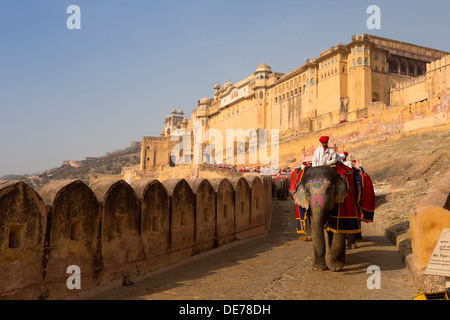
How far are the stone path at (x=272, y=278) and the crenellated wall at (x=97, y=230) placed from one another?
36 cm

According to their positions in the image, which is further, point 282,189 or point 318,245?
point 282,189

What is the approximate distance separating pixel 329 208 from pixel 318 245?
2.10 ft

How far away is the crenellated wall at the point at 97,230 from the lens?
4.39m

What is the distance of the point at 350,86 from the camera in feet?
145

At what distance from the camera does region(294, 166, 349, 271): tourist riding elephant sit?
20.1 feet

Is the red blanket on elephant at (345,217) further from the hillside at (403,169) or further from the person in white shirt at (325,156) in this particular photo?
the hillside at (403,169)

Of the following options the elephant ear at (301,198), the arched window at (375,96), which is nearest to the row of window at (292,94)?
the arched window at (375,96)

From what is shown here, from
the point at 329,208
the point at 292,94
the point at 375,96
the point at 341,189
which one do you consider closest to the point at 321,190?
the point at 329,208

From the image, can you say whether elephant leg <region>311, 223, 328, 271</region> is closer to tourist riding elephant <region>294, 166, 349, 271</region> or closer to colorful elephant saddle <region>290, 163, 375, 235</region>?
tourist riding elephant <region>294, 166, 349, 271</region>

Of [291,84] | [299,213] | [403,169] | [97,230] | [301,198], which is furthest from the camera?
[291,84]

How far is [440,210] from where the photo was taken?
4.64 m

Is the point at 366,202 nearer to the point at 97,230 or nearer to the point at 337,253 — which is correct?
the point at 337,253

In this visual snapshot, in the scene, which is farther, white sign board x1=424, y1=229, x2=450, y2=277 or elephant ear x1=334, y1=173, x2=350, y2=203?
elephant ear x1=334, y1=173, x2=350, y2=203

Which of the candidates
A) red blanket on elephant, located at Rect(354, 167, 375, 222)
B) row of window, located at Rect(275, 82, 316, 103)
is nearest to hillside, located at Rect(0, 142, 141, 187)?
row of window, located at Rect(275, 82, 316, 103)
